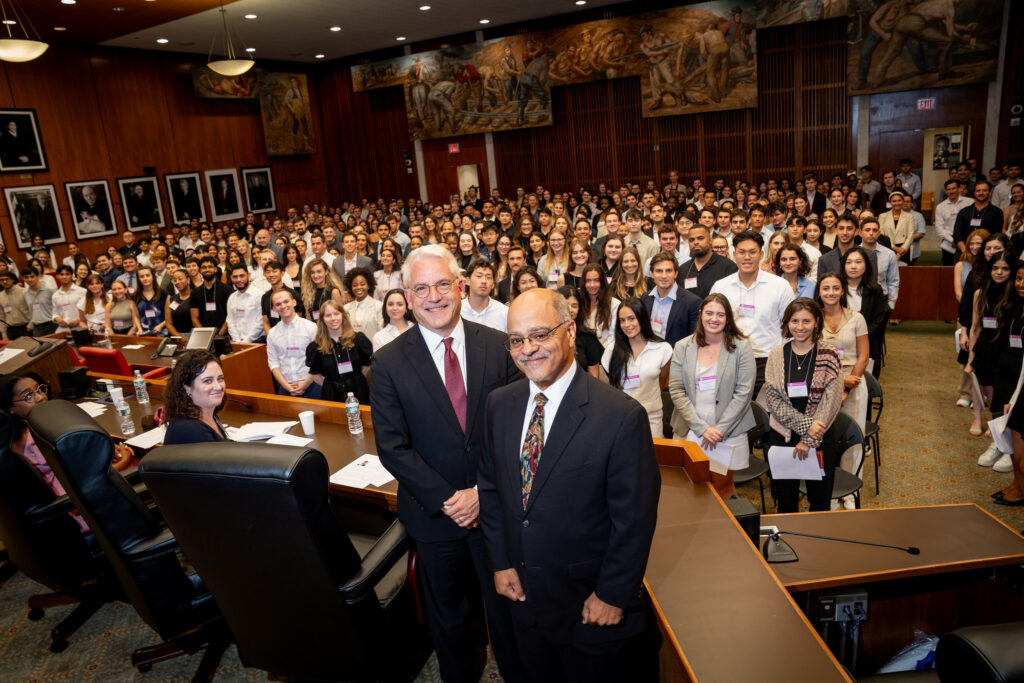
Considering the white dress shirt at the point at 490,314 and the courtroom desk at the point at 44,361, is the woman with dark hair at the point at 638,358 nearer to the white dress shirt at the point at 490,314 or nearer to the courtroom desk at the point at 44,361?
the white dress shirt at the point at 490,314

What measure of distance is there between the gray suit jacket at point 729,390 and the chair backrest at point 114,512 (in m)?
2.87

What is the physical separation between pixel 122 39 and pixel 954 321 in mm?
→ 16711

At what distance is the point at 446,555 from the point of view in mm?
2561

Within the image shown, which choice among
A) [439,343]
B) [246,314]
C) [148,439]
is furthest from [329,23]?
[439,343]

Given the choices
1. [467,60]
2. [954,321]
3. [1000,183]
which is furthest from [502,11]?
[954,321]

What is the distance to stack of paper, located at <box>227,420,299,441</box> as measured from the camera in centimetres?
379

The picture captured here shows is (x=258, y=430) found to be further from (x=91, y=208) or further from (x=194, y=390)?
(x=91, y=208)

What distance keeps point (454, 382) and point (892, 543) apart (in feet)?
6.22

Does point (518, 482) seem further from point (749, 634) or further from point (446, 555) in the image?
point (749, 634)

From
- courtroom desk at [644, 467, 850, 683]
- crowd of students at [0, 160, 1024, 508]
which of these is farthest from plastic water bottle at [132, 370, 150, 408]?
courtroom desk at [644, 467, 850, 683]

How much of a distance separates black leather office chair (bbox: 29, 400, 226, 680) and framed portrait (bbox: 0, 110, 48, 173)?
13.5 m

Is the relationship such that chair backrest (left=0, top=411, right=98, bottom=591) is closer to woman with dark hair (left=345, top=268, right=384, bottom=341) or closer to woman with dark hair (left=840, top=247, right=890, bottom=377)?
woman with dark hair (left=345, top=268, right=384, bottom=341)

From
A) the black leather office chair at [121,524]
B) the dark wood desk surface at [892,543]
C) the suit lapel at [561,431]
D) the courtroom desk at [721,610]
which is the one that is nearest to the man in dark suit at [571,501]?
the suit lapel at [561,431]

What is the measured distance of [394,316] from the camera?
16.6 ft
